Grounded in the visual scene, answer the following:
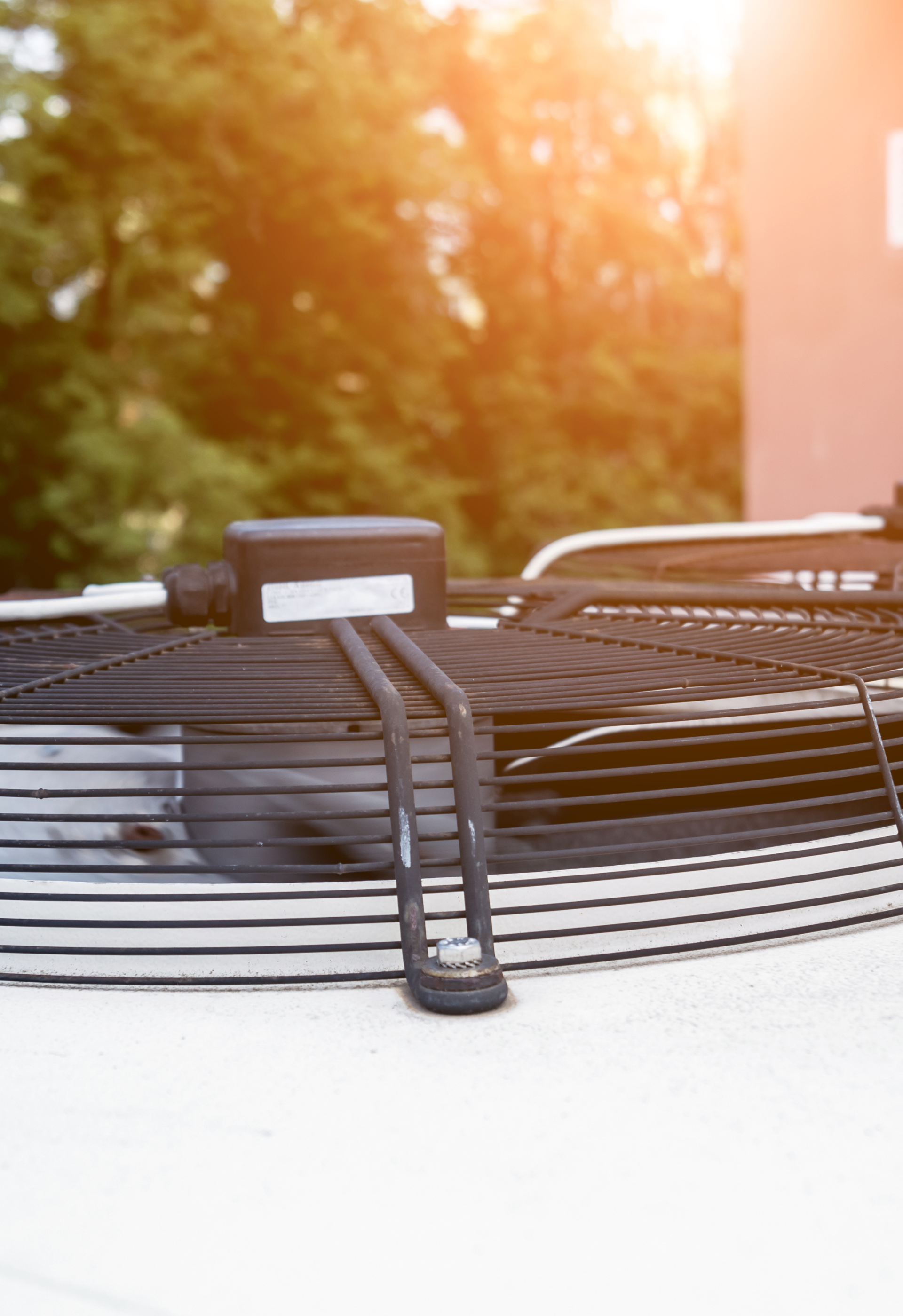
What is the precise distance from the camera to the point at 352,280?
10648mm

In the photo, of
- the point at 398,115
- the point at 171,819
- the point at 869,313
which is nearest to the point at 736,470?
the point at 398,115

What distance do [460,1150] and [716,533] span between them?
196 cm

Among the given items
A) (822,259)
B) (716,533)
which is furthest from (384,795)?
(822,259)

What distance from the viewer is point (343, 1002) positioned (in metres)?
1.01

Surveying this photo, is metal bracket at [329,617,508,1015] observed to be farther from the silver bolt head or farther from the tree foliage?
the tree foliage

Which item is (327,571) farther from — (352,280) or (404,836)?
(352,280)

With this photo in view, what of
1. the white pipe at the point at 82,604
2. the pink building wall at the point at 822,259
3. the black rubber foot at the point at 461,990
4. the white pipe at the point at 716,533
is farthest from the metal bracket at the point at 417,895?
the pink building wall at the point at 822,259

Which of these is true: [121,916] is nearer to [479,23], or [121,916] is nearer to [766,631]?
[766,631]

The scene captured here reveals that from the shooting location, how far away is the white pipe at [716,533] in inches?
102

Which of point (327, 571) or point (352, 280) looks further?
point (352, 280)

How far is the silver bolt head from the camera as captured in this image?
1.00 m

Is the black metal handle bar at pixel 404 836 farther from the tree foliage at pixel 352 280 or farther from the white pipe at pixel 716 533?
the tree foliage at pixel 352 280

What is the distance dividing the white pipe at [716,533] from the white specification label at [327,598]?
88cm

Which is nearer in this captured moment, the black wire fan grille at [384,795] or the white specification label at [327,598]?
the black wire fan grille at [384,795]
